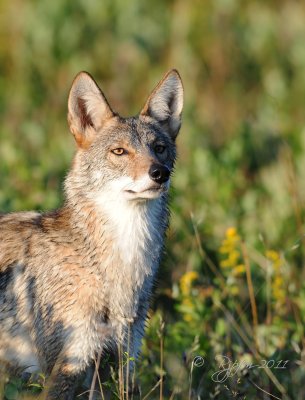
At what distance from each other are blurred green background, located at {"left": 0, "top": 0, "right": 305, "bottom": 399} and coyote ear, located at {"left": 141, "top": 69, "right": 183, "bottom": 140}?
1.96 feet

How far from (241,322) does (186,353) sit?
1.53m

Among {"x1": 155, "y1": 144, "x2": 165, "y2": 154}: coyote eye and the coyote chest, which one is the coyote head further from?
the coyote chest

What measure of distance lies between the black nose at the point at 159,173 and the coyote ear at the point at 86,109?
0.75m

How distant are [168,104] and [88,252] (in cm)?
139

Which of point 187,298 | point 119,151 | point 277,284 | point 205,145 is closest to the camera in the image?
point 119,151

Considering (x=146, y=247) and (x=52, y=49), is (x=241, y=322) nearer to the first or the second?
(x=146, y=247)

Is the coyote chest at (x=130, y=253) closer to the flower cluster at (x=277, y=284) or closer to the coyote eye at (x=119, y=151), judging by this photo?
the coyote eye at (x=119, y=151)

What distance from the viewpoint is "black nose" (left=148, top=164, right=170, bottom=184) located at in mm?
5422

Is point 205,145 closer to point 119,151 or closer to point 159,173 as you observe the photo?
point 119,151

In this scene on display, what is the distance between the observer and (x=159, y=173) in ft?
17.8

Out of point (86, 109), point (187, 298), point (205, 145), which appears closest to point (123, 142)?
point (86, 109)

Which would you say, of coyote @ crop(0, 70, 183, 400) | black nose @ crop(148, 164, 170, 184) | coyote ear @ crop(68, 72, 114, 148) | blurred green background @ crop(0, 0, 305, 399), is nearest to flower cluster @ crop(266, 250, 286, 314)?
blurred green background @ crop(0, 0, 305, 399)

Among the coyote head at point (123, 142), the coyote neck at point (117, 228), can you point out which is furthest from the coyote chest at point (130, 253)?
the coyote head at point (123, 142)

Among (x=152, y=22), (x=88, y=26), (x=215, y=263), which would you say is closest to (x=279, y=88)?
(x=152, y=22)
